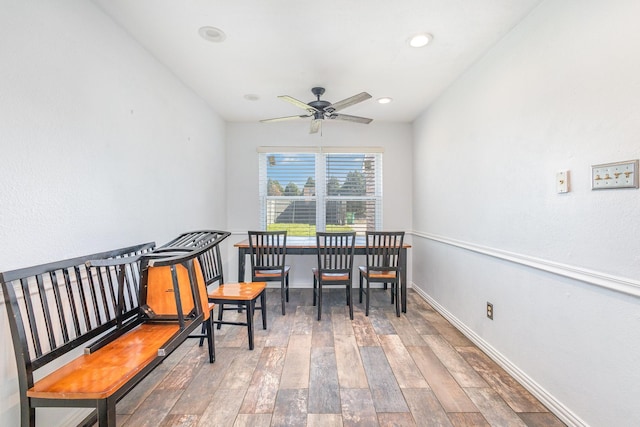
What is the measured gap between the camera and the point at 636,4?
121cm

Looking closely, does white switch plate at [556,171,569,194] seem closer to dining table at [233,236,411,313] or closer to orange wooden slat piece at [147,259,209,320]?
dining table at [233,236,411,313]

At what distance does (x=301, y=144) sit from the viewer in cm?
420

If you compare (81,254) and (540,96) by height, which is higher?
(540,96)

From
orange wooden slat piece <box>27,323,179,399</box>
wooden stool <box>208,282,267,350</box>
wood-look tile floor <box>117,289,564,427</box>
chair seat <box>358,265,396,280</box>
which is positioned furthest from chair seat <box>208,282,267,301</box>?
chair seat <box>358,265,396,280</box>

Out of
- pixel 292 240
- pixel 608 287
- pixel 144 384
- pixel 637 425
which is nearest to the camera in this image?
pixel 637 425

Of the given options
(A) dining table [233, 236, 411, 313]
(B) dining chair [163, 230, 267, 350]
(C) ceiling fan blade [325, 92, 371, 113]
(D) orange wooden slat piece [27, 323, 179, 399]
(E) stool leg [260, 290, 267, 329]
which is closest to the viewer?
(D) orange wooden slat piece [27, 323, 179, 399]

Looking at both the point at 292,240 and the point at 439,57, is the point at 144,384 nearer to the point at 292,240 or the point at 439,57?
the point at 292,240

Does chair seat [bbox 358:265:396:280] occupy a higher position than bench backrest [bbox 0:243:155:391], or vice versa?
bench backrest [bbox 0:243:155:391]

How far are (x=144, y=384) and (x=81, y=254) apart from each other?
961 mm

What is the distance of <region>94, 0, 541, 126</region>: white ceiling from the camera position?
1780 mm

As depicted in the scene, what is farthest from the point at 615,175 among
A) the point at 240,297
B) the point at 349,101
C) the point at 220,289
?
the point at 220,289

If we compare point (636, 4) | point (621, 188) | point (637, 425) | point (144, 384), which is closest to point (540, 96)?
point (636, 4)

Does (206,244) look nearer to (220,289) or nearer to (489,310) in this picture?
(220,289)

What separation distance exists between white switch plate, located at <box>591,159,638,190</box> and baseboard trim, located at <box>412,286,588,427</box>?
1.19 m
